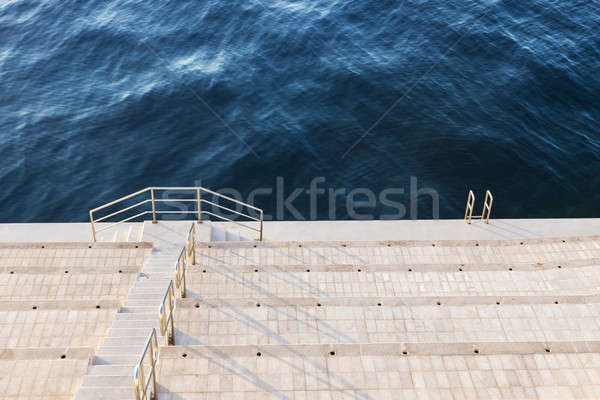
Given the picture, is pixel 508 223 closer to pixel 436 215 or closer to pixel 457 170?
pixel 436 215

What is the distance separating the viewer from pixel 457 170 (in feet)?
Result: 80.5

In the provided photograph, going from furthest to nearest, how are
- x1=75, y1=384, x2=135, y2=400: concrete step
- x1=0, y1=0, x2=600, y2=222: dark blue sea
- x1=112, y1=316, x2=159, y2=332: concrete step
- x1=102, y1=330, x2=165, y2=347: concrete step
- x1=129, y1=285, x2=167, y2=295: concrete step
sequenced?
x1=0, y1=0, x2=600, y2=222: dark blue sea < x1=129, y1=285, x2=167, y2=295: concrete step < x1=112, y1=316, x2=159, y2=332: concrete step < x1=102, y1=330, x2=165, y2=347: concrete step < x1=75, y1=384, x2=135, y2=400: concrete step

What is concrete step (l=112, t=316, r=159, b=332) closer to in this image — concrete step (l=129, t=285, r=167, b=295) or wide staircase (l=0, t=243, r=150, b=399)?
wide staircase (l=0, t=243, r=150, b=399)

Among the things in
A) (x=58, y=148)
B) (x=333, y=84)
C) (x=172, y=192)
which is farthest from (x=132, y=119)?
(x=333, y=84)

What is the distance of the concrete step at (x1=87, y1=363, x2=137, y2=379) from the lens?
9.44 meters

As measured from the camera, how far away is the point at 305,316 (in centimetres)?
1122

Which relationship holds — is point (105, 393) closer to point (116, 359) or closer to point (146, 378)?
point (146, 378)

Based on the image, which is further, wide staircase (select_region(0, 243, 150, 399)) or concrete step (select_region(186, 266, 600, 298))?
concrete step (select_region(186, 266, 600, 298))

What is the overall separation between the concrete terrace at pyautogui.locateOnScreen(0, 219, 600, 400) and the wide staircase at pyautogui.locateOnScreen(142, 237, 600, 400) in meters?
0.03

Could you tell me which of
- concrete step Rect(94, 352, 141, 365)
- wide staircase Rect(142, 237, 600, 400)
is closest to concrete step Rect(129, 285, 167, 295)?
wide staircase Rect(142, 237, 600, 400)

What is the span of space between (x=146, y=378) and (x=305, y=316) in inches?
135

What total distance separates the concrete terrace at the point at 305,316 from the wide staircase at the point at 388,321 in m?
0.03

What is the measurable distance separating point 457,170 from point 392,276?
12700mm

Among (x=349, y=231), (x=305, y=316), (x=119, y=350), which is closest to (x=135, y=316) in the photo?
(x=119, y=350)
